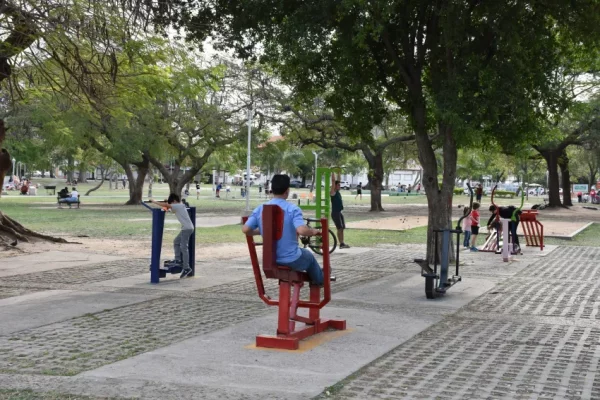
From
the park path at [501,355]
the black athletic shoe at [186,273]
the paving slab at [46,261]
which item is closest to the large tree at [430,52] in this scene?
the park path at [501,355]

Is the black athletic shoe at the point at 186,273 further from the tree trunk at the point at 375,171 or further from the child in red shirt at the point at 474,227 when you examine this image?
the tree trunk at the point at 375,171

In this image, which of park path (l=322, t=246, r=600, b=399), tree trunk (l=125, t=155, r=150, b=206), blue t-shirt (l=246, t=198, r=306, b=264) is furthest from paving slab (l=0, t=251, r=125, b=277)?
tree trunk (l=125, t=155, r=150, b=206)

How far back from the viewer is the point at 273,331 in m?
8.17

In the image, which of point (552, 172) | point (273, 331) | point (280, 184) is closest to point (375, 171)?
point (552, 172)

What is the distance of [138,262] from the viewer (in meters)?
15.2

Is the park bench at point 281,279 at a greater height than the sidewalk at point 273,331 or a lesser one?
greater

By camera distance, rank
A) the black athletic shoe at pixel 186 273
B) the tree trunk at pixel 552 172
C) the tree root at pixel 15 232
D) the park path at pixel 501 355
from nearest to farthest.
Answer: the park path at pixel 501 355
the black athletic shoe at pixel 186 273
the tree root at pixel 15 232
the tree trunk at pixel 552 172

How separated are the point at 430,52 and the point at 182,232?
5590 mm

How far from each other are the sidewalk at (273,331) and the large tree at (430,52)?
266 centimetres

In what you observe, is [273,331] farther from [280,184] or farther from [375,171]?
[375,171]

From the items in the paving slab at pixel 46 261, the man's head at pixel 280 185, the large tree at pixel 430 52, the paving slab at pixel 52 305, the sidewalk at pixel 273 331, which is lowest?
the paving slab at pixel 46 261

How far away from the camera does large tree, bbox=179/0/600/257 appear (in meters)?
12.6

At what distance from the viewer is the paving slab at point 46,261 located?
13.8 m

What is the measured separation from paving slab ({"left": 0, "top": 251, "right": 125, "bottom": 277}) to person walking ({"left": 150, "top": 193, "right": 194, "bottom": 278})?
270 centimetres
